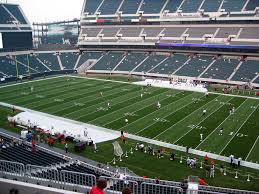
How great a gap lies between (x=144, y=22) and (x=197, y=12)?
435 inches

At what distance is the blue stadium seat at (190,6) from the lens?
62.2 metres

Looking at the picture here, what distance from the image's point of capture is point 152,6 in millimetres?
68375

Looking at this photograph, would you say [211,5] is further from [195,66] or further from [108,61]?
[108,61]

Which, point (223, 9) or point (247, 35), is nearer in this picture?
point (247, 35)

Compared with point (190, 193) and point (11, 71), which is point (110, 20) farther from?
point (190, 193)

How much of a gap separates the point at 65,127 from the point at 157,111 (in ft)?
30.4

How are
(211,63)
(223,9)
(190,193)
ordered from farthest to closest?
(223,9), (211,63), (190,193)

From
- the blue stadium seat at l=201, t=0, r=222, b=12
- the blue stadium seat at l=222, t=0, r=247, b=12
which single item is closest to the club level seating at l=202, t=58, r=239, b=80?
the blue stadium seat at l=222, t=0, r=247, b=12

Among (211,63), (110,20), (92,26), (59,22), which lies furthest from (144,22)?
(59,22)

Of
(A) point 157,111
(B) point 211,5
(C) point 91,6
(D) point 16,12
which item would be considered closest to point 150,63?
(B) point 211,5

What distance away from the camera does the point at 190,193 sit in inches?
378

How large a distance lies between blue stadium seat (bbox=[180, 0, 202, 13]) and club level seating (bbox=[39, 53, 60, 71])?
26291 millimetres

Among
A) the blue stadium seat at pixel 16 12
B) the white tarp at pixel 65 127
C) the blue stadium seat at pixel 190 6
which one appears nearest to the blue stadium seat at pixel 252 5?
the blue stadium seat at pixel 190 6

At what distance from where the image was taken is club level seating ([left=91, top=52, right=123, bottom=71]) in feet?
197
